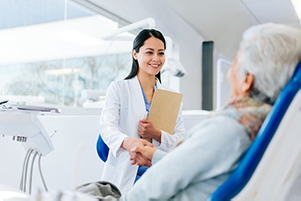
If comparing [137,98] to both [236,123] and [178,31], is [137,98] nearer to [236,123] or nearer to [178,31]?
[236,123]

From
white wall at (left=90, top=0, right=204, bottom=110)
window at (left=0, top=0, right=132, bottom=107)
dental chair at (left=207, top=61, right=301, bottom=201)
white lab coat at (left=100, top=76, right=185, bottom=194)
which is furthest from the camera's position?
white wall at (left=90, top=0, right=204, bottom=110)

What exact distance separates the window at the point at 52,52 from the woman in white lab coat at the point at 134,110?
1.01m

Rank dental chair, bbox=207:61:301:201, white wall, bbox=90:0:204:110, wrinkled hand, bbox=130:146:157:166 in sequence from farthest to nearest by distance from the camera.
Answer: white wall, bbox=90:0:204:110, wrinkled hand, bbox=130:146:157:166, dental chair, bbox=207:61:301:201

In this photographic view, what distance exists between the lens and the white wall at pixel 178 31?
9.64ft

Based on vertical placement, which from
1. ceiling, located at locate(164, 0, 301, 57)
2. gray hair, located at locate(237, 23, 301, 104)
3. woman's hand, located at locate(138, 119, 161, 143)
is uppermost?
ceiling, located at locate(164, 0, 301, 57)

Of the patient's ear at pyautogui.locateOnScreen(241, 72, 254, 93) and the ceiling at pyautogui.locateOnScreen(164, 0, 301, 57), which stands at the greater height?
the ceiling at pyautogui.locateOnScreen(164, 0, 301, 57)

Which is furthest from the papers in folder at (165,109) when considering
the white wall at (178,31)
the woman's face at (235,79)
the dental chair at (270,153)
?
the white wall at (178,31)

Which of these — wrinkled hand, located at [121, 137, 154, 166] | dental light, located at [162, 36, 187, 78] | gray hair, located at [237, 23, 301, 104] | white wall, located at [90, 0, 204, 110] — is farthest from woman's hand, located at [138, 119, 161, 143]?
white wall, located at [90, 0, 204, 110]

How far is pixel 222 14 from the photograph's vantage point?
3076mm

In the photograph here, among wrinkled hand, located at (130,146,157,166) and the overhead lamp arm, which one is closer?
wrinkled hand, located at (130,146,157,166)

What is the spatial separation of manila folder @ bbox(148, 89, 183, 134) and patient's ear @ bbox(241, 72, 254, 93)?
0.64m

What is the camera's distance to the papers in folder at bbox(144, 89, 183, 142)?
1.41 metres

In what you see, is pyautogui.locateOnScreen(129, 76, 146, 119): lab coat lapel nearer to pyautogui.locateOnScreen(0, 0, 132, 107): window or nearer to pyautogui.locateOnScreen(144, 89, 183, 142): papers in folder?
pyautogui.locateOnScreen(144, 89, 183, 142): papers in folder

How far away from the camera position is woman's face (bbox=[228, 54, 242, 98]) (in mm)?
797
